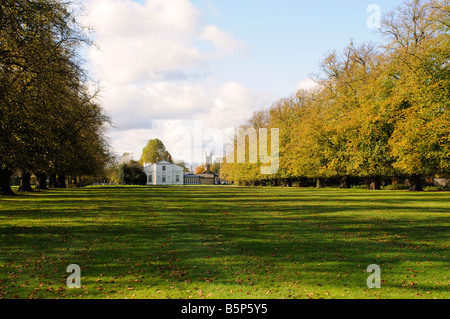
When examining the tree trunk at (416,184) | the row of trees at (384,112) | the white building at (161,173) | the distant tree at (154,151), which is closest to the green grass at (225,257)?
the row of trees at (384,112)

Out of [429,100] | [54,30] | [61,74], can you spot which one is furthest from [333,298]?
[429,100]

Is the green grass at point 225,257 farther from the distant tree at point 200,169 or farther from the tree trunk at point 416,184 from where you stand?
the distant tree at point 200,169

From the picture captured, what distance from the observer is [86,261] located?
9375mm

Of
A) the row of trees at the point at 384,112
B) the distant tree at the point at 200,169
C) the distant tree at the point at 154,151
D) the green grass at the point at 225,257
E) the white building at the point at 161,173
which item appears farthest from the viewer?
the distant tree at the point at 200,169

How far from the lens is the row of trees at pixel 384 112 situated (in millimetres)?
26672

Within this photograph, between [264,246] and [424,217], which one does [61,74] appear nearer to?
[264,246]

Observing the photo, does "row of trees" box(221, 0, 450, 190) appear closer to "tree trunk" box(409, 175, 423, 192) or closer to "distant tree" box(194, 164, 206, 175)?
"tree trunk" box(409, 175, 423, 192)

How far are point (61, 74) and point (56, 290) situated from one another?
1341 centimetres

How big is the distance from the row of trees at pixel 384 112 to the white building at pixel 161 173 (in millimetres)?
64937

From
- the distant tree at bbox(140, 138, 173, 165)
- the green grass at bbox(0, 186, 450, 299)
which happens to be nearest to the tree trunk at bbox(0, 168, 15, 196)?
the green grass at bbox(0, 186, 450, 299)

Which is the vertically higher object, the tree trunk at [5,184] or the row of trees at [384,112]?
the row of trees at [384,112]

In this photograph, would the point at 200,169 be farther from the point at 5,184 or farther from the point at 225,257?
the point at 225,257

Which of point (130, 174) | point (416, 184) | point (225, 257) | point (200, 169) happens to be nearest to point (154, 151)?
point (200, 169)

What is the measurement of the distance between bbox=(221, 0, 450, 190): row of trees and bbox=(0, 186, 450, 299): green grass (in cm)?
1312
